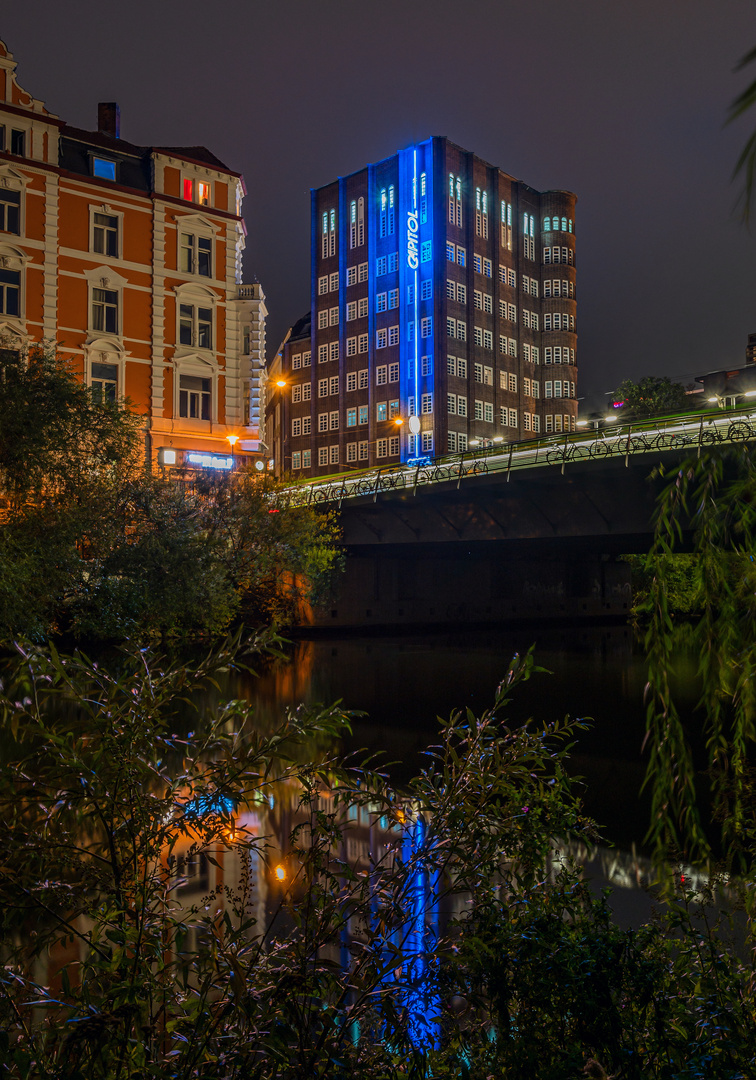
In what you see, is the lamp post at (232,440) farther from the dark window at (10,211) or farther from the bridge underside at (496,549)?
the dark window at (10,211)

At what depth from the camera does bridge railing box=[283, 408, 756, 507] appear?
28928 mm

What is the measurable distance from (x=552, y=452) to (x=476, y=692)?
11318 millimetres

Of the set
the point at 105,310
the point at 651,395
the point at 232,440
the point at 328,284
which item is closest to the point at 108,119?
the point at 105,310

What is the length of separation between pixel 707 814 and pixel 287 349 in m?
89.9

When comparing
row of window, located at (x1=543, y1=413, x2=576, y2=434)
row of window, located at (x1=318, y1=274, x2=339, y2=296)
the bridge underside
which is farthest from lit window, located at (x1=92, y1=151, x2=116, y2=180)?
row of window, located at (x1=543, y1=413, x2=576, y2=434)

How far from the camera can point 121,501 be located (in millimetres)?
32406

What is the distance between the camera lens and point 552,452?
3334 centimetres

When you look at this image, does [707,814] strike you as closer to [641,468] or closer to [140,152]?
[641,468]

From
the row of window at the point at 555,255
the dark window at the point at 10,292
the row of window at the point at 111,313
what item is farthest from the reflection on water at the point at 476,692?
the row of window at the point at 555,255

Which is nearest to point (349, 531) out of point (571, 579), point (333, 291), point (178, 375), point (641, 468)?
point (178, 375)

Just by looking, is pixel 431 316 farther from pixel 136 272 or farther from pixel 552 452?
pixel 552 452

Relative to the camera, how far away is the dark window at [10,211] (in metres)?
41.6

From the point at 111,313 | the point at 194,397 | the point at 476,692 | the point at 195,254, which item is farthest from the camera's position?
the point at 195,254

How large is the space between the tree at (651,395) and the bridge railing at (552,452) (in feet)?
126
